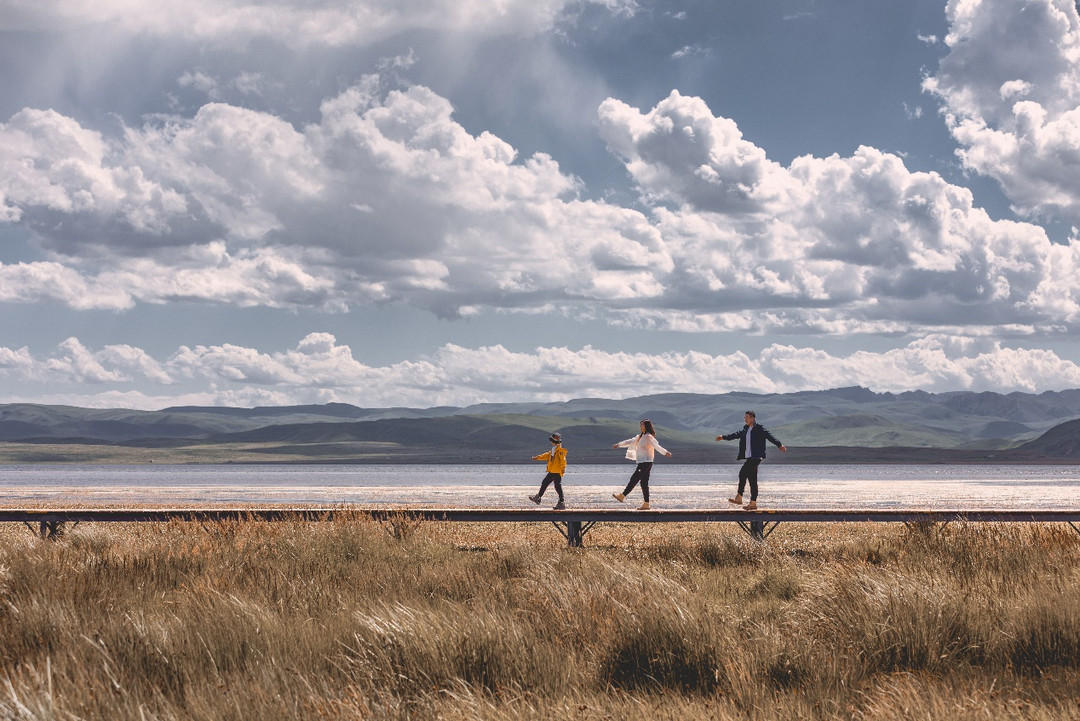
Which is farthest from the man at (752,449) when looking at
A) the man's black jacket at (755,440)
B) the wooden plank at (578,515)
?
the wooden plank at (578,515)

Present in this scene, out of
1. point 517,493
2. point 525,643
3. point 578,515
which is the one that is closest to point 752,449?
point 578,515

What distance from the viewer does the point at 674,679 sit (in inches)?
271

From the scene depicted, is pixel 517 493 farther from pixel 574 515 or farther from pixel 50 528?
pixel 574 515

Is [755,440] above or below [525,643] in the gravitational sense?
above

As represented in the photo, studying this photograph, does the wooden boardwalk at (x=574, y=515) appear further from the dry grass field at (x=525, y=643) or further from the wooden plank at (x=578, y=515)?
the dry grass field at (x=525, y=643)

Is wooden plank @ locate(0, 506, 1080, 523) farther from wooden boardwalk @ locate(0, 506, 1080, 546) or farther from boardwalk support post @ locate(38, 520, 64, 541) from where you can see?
boardwalk support post @ locate(38, 520, 64, 541)

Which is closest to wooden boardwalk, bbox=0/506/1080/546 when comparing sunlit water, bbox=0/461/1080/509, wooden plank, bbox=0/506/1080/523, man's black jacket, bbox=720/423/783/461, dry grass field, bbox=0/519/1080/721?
wooden plank, bbox=0/506/1080/523

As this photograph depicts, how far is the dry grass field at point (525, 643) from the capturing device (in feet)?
19.3

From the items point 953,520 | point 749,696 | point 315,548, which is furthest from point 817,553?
point 749,696

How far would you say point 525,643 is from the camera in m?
7.01

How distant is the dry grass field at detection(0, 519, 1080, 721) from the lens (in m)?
5.88

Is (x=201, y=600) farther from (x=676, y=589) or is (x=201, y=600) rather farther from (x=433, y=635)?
(x=676, y=589)

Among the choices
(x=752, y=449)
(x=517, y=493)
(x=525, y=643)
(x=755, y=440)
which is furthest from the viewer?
(x=517, y=493)

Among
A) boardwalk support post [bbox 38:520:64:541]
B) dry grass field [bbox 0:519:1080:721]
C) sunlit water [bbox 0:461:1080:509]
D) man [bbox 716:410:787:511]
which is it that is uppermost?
man [bbox 716:410:787:511]
